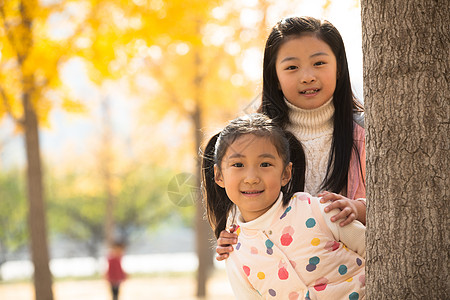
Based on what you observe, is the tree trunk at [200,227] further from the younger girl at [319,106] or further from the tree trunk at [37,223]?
the younger girl at [319,106]

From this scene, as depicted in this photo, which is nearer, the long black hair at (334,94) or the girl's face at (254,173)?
the girl's face at (254,173)

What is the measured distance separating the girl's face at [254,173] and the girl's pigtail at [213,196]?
0.35 meters

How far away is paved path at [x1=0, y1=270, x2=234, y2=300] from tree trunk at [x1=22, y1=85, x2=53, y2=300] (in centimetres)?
366

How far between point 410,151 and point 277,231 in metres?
0.63

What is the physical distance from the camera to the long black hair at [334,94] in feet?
8.63

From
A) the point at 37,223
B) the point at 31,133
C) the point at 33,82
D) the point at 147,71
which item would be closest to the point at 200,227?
the point at 147,71

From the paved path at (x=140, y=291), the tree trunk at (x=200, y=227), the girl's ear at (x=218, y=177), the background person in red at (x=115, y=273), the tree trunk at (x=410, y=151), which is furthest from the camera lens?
the paved path at (x=140, y=291)

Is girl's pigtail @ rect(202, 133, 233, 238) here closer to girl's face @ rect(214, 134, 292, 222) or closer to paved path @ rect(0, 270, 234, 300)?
girl's face @ rect(214, 134, 292, 222)

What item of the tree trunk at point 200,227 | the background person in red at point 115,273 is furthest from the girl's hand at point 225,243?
the tree trunk at point 200,227

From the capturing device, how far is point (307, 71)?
2.66 metres

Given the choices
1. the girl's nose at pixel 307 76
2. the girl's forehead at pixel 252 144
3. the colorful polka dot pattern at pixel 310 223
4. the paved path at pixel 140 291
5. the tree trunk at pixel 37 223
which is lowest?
the paved path at pixel 140 291

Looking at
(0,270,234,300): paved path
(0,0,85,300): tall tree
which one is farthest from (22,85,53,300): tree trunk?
(0,270,234,300): paved path

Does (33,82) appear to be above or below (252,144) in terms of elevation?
above

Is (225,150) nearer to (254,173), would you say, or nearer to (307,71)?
(254,173)
